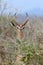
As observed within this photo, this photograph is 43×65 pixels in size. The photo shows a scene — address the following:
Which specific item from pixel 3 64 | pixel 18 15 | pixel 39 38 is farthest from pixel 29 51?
pixel 18 15

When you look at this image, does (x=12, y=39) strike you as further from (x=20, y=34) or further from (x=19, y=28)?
(x=19, y=28)

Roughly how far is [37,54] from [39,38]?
1.48m

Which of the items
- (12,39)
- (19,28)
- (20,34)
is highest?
(19,28)

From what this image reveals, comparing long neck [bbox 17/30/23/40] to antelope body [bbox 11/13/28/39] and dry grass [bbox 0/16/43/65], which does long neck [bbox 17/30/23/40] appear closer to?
antelope body [bbox 11/13/28/39]

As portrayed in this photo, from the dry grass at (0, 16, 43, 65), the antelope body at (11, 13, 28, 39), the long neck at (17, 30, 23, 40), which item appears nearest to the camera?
the dry grass at (0, 16, 43, 65)

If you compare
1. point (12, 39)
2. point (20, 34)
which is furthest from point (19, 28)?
point (12, 39)

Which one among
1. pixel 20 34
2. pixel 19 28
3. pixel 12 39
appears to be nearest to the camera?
pixel 19 28

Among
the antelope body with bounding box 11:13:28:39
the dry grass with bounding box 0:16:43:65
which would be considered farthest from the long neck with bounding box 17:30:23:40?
the dry grass with bounding box 0:16:43:65

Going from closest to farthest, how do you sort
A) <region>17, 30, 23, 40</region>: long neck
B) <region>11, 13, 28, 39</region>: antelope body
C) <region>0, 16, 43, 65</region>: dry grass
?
<region>0, 16, 43, 65</region>: dry grass → <region>11, 13, 28, 39</region>: antelope body → <region>17, 30, 23, 40</region>: long neck

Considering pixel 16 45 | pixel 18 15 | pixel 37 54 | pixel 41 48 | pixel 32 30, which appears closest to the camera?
pixel 37 54

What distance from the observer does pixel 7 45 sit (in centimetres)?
862

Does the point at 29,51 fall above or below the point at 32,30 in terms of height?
above

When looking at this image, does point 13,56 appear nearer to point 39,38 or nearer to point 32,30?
point 39,38

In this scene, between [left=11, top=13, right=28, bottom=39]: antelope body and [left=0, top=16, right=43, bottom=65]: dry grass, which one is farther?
[left=11, top=13, right=28, bottom=39]: antelope body
